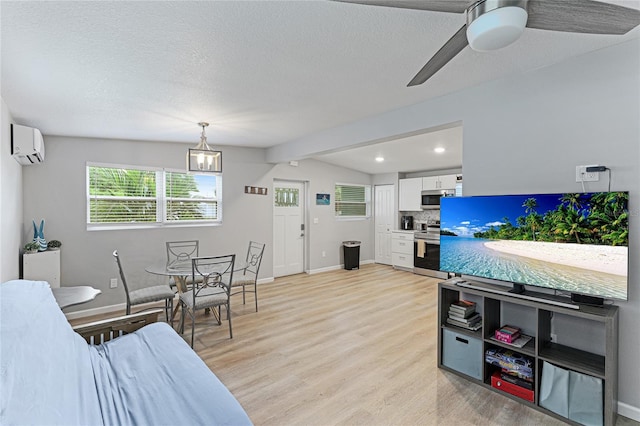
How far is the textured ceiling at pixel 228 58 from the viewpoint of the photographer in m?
1.65

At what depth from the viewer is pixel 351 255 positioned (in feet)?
22.8

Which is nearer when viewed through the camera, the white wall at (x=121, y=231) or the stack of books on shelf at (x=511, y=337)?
the stack of books on shelf at (x=511, y=337)

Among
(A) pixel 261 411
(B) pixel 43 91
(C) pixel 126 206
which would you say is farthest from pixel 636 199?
(C) pixel 126 206

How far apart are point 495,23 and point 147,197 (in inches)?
186

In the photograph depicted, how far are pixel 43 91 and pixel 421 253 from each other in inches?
241

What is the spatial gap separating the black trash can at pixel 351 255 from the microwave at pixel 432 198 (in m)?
1.70

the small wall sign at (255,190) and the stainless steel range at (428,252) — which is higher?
the small wall sign at (255,190)

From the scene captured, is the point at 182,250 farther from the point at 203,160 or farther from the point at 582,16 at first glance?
the point at 582,16

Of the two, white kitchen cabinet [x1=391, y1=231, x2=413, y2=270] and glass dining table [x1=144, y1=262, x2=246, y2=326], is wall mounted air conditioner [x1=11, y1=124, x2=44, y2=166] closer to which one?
glass dining table [x1=144, y1=262, x2=246, y2=326]

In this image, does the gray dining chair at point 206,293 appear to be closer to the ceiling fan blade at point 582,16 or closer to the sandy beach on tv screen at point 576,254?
the sandy beach on tv screen at point 576,254

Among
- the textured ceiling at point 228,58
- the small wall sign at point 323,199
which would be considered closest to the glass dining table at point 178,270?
the textured ceiling at point 228,58

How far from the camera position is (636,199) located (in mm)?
2025

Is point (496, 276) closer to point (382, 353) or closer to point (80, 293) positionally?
point (382, 353)

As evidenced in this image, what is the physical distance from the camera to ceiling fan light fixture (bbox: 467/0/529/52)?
3.97 feet
